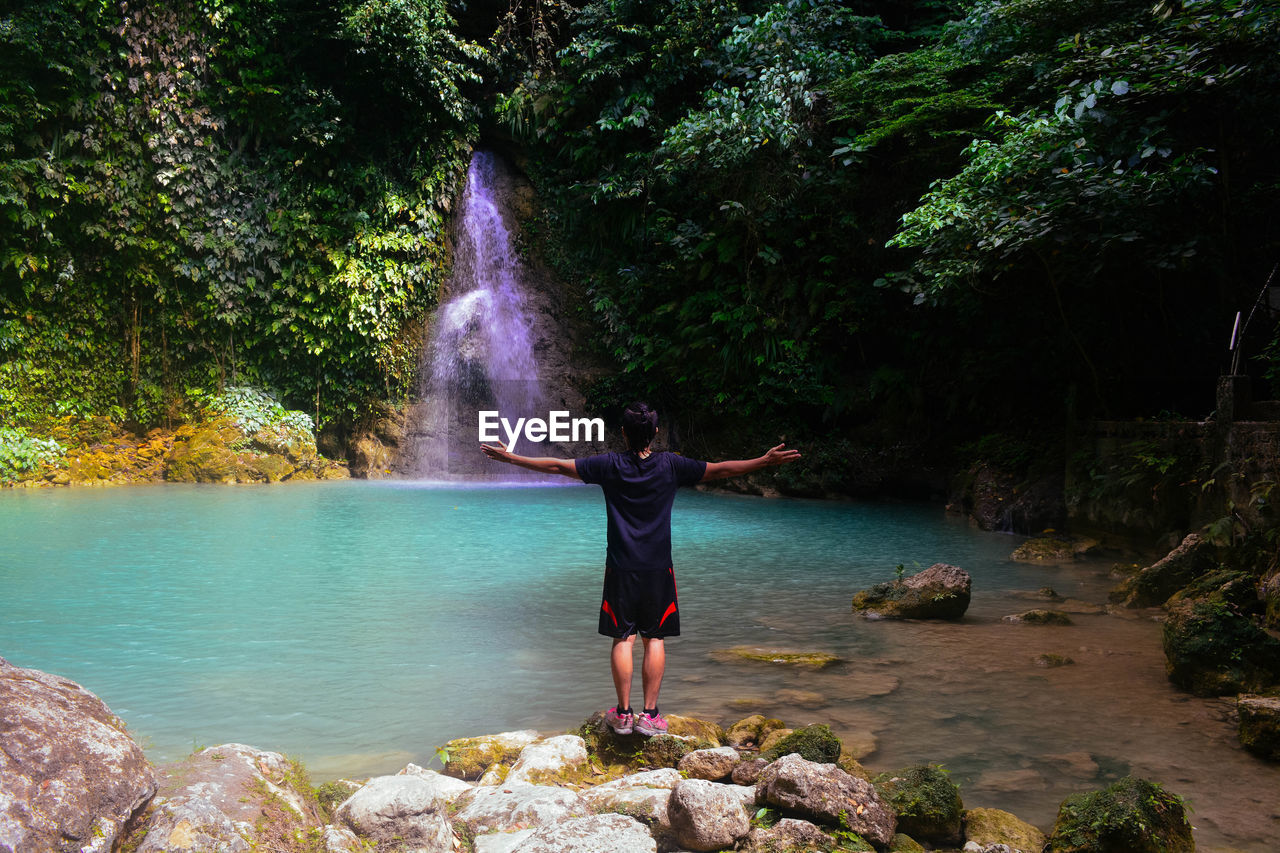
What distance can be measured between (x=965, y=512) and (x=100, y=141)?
16942mm

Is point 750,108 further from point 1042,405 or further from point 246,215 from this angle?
point 246,215

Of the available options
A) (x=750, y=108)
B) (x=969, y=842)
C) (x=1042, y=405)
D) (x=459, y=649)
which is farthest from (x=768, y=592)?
(x=750, y=108)

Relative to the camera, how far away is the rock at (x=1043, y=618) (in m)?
6.20

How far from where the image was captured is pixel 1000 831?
2930 millimetres

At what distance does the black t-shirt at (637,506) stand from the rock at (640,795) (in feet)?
2.94

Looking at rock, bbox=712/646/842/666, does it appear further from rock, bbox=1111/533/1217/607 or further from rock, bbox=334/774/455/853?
rock, bbox=1111/533/1217/607

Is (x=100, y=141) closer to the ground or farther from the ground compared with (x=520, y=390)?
farther from the ground

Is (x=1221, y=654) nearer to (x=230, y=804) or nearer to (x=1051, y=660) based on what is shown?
(x=1051, y=660)

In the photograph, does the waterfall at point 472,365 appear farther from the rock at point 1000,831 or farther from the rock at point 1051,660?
the rock at point 1000,831

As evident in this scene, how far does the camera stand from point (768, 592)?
24.1 feet

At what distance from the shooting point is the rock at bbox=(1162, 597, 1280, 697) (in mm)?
4496

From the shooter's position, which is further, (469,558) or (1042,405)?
(1042,405)

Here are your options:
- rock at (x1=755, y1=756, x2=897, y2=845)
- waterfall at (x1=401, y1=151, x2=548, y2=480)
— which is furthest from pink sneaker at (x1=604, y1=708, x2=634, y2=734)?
waterfall at (x1=401, y1=151, x2=548, y2=480)

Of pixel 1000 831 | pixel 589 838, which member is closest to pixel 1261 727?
pixel 1000 831
